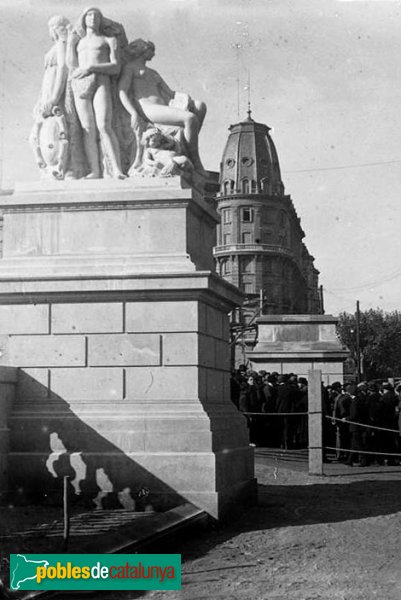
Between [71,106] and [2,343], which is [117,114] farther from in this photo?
[2,343]

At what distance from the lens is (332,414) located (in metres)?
20.9

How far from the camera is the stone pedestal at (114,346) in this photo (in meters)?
10.2

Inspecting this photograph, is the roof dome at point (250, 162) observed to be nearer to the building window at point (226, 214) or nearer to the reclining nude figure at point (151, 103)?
the building window at point (226, 214)

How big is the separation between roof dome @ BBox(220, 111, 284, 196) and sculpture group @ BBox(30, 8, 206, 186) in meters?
73.2

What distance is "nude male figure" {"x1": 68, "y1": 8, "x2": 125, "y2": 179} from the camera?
11328mm

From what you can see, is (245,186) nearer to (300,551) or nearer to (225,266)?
(225,266)

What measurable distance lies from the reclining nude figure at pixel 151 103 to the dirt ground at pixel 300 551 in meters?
4.71

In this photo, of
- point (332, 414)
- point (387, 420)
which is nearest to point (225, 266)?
point (332, 414)

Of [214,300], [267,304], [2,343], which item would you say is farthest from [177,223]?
[267,304]

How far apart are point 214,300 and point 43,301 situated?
2168 millimetres

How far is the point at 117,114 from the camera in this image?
11.5m

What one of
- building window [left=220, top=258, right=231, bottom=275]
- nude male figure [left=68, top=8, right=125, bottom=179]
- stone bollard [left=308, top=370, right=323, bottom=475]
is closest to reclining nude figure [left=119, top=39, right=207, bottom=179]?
nude male figure [left=68, top=8, right=125, bottom=179]

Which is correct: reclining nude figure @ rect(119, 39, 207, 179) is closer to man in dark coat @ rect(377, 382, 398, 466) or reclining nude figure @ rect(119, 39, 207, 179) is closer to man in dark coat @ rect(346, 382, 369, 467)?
man in dark coat @ rect(346, 382, 369, 467)

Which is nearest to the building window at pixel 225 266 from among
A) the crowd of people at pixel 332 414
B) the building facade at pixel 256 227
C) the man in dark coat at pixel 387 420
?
the building facade at pixel 256 227
